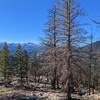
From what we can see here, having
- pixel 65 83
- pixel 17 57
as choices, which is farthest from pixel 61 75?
pixel 17 57

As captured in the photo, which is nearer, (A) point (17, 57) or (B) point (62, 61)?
(B) point (62, 61)

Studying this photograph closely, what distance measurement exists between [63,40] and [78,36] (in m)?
1.87

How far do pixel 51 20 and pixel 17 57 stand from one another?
102 feet

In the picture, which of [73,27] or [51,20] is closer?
[73,27]

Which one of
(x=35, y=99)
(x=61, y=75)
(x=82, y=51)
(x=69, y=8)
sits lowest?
(x=35, y=99)

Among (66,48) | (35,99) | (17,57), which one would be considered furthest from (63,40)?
(17,57)

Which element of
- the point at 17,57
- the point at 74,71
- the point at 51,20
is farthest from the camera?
the point at 17,57

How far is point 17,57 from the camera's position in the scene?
240 ft

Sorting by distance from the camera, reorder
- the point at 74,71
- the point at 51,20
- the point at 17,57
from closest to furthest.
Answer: the point at 74,71 → the point at 51,20 → the point at 17,57

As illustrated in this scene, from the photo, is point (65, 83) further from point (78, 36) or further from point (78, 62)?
point (78, 36)

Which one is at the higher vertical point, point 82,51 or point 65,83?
point 82,51

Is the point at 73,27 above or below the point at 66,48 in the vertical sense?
above

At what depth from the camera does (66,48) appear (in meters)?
32.7

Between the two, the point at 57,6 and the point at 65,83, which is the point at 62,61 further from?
the point at 57,6
